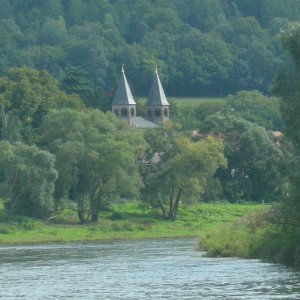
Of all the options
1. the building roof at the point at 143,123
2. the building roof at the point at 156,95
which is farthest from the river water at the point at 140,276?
the building roof at the point at 156,95

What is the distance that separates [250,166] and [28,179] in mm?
A: 29307

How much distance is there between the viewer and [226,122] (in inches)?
5359

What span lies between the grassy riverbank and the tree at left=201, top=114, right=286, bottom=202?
19.2ft

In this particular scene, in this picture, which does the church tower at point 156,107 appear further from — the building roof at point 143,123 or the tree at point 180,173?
the tree at point 180,173

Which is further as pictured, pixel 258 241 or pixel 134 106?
pixel 134 106

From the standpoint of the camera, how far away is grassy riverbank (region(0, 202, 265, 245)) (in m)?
102

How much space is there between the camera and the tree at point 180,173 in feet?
383

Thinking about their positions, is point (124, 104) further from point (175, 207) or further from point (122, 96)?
point (175, 207)

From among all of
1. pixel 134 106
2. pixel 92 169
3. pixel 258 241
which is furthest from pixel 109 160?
pixel 134 106

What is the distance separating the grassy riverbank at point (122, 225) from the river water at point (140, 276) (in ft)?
58.8

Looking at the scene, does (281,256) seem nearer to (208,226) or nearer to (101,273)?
(101,273)

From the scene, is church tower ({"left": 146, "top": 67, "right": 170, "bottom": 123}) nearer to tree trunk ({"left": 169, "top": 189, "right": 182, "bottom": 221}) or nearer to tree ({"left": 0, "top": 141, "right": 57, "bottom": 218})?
tree trunk ({"left": 169, "top": 189, "right": 182, "bottom": 221})

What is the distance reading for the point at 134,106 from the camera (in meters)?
168

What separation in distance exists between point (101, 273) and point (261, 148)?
215 feet
